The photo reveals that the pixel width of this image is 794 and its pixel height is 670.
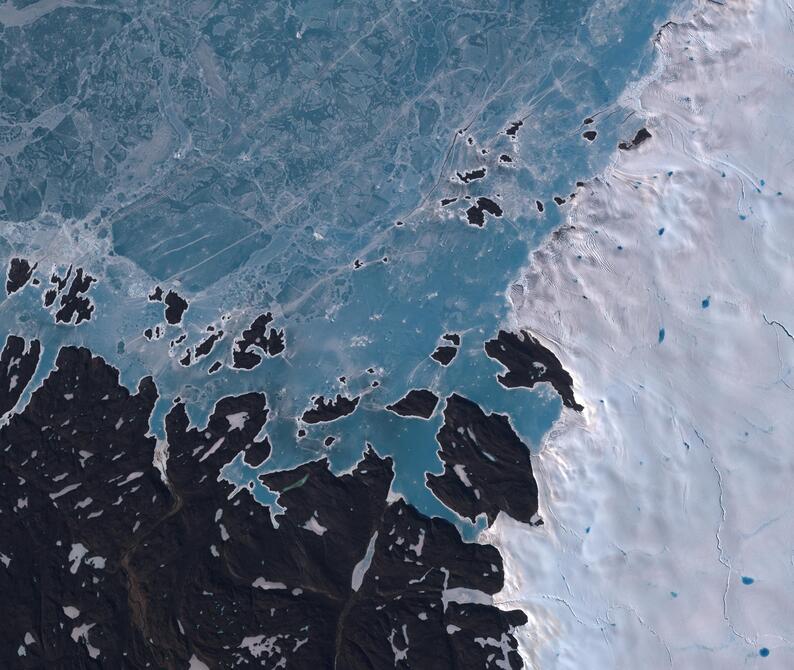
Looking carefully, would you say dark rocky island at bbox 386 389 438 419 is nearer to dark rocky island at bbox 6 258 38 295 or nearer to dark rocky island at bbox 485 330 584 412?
dark rocky island at bbox 485 330 584 412

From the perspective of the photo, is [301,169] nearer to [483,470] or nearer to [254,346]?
[254,346]

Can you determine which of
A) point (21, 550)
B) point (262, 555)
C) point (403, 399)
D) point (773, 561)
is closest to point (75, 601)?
point (21, 550)

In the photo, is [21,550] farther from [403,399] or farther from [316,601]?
[403,399]

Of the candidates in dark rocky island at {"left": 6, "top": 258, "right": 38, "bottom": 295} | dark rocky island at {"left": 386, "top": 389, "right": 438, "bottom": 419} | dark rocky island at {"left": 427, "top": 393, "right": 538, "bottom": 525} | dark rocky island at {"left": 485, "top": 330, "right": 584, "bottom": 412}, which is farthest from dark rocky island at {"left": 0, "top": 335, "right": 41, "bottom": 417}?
dark rocky island at {"left": 485, "top": 330, "right": 584, "bottom": 412}

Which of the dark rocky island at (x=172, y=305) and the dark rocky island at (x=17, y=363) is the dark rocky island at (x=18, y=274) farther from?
the dark rocky island at (x=172, y=305)

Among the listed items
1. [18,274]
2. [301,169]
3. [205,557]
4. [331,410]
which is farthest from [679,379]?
[18,274]
